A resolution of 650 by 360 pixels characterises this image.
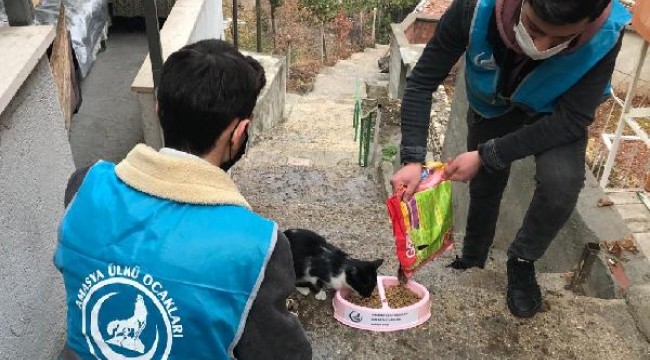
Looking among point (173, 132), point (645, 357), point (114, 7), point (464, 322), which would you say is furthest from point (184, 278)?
point (114, 7)

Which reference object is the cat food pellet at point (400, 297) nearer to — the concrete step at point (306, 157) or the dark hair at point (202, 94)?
the dark hair at point (202, 94)

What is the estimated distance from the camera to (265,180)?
7250mm

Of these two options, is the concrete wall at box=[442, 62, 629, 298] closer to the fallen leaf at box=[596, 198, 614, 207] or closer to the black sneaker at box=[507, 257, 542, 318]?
the fallen leaf at box=[596, 198, 614, 207]

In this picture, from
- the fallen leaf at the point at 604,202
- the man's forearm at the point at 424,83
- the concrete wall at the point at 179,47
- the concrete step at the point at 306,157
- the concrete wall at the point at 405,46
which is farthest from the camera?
the concrete wall at the point at 405,46

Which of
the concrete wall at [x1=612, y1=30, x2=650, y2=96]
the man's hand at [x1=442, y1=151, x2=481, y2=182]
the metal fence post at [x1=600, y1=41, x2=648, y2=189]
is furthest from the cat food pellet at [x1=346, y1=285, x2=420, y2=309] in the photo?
the concrete wall at [x1=612, y1=30, x2=650, y2=96]

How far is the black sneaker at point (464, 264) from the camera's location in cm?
340

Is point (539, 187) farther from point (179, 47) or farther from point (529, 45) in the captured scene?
point (179, 47)

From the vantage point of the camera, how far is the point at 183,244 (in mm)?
1397

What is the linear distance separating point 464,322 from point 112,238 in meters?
1.94

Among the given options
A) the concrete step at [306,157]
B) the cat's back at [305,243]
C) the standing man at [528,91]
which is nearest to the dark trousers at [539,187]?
the standing man at [528,91]

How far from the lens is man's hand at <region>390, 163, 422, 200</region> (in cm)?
265

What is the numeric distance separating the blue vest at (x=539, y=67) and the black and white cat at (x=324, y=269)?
115 cm

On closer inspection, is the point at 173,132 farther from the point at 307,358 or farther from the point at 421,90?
the point at 421,90

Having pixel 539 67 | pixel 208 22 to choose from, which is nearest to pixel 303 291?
pixel 539 67
